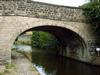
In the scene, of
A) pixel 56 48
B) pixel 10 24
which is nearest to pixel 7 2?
pixel 10 24

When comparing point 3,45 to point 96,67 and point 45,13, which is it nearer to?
point 45,13

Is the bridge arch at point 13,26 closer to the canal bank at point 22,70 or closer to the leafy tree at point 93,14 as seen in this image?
the canal bank at point 22,70

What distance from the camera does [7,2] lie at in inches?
802

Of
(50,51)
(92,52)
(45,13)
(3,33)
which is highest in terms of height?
(45,13)

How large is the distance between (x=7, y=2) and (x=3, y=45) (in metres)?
3.18

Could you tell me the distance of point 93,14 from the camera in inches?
891

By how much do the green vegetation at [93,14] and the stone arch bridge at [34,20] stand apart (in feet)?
1.41

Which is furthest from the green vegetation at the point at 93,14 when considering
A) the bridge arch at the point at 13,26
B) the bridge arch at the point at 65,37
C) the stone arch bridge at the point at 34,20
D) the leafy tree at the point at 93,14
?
the bridge arch at the point at 13,26

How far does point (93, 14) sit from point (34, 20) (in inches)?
197

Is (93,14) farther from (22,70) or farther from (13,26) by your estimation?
(22,70)

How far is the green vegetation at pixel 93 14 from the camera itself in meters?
22.2

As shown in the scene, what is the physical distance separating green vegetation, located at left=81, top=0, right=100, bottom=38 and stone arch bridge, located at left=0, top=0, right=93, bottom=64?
431mm

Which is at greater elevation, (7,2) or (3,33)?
(7,2)

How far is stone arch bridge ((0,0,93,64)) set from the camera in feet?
66.4
